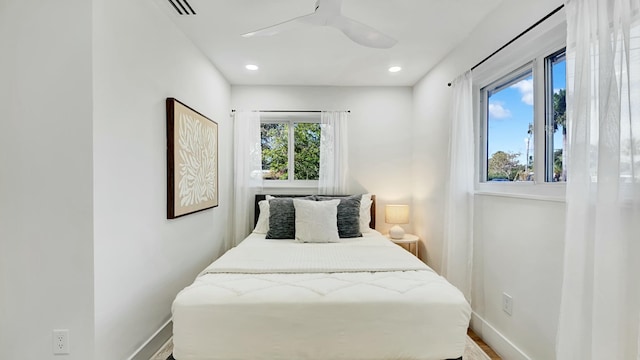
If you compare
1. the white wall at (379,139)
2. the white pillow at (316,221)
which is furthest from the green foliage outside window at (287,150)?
the white pillow at (316,221)

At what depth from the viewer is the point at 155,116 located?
2205 millimetres

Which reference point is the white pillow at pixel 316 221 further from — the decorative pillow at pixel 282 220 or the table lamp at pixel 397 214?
the table lamp at pixel 397 214

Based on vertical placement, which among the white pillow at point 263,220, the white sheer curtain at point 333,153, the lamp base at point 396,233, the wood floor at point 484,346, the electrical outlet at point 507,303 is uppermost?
the white sheer curtain at point 333,153

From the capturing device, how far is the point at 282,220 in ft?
10.9

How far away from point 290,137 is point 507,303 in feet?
9.86

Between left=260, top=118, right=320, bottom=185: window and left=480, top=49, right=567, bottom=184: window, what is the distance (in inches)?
83.3

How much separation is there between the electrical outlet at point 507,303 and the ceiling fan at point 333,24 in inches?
76.6

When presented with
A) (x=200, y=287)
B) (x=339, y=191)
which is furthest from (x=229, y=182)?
(x=200, y=287)

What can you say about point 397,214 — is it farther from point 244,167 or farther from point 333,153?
point 244,167

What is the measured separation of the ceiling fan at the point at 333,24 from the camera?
6.08ft

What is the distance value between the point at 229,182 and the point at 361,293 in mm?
2677

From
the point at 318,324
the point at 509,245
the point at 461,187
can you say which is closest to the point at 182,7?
the point at 318,324

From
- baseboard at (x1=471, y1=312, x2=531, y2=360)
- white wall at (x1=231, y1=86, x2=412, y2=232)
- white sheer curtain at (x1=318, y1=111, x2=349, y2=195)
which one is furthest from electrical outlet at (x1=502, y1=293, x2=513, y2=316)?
white sheer curtain at (x1=318, y1=111, x2=349, y2=195)

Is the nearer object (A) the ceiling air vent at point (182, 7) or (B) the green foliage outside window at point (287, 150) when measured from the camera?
(A) the ceiling air vent at point (182, 7)
